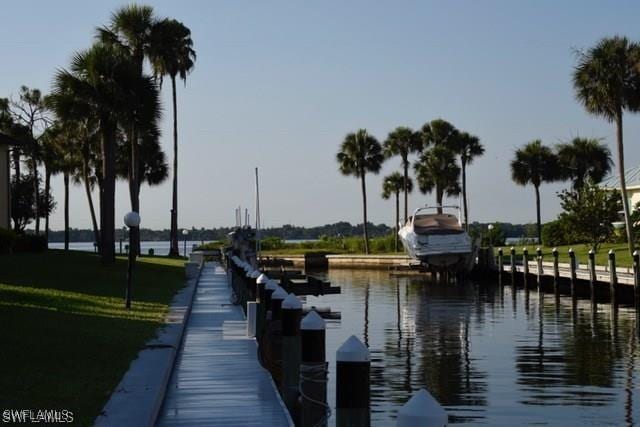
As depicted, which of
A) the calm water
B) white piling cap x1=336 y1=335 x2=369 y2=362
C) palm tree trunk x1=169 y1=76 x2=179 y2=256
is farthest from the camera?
palm tree trunk x1=169 y1=76 x2=179 y2=256

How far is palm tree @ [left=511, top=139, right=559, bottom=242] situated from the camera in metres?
78.9

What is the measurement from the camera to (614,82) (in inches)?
1748

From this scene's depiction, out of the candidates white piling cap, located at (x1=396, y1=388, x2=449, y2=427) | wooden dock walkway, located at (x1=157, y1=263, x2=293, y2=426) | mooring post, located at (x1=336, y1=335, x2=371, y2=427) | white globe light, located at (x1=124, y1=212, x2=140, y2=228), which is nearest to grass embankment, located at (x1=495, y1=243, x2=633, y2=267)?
white globe light, located at (x1=124, y1=212, x2=140, y2=228)

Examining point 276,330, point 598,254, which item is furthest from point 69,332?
point 598,254

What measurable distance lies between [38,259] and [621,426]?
2895 centimetres

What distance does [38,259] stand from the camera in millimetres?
38656

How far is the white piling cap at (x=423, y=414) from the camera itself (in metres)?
5.02

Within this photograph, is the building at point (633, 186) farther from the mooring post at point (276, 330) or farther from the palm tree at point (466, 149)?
the mooring post at point (276, 330)

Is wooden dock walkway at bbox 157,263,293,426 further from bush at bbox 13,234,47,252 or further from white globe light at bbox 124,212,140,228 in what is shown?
bush at bbox 13,234,47,252

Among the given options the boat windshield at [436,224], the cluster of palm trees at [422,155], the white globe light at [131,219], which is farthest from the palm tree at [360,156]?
the white globe light at [131,219]

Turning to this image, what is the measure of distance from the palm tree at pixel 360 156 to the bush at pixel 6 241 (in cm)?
4860

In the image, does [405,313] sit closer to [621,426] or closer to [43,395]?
[621,426]

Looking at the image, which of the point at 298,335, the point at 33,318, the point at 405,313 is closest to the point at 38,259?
the point at 405,313

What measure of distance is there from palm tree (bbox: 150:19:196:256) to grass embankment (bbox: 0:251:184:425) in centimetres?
1936
